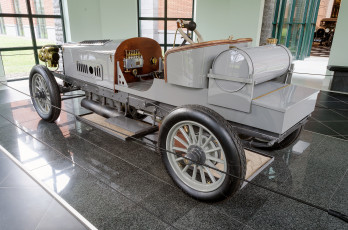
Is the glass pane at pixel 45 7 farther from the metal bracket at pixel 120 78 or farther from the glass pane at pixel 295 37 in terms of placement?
the glass pane at pixel 295 37

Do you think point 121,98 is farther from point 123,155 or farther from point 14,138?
point 14,138

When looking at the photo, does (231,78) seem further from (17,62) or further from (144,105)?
(17,62)

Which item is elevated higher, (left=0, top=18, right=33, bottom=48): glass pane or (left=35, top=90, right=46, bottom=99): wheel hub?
(left=0, top=18, right=33, bottom=48): glass pane

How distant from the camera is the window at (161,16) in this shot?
31.0 feet

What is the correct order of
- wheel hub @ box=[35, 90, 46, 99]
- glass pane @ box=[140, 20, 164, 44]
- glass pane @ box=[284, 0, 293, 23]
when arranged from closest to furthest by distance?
wheel hub @ box=[35, 90, 46, 99] → glass pane @ box=[140, 20, 164, 44] → glass pane @ box=[284, 0, 293, 23]

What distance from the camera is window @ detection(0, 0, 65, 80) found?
24.6ft

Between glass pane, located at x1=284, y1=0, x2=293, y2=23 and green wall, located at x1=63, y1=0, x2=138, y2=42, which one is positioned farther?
glass pane, located at x1=284, y1=0, x2=293, y2=23

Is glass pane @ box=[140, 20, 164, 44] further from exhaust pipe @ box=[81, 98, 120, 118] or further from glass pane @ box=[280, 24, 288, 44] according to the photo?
exhaust pipe @ box=[81, 98, 120, 118]

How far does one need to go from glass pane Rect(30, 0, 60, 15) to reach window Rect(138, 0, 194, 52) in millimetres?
2700

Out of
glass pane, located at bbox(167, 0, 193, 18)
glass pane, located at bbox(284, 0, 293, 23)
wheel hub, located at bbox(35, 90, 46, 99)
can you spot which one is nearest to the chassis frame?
wheel hub, located at bbox(35, 90, 46, 99)

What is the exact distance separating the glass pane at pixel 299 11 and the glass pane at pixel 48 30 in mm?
10131

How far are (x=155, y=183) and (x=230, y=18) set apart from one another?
23.7 feet

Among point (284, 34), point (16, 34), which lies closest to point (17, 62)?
point (16, 34)

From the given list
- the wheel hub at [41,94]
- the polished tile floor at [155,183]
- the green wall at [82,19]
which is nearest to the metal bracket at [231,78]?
the polished tile floor at [155,183]
